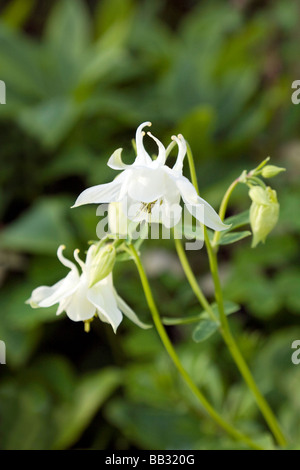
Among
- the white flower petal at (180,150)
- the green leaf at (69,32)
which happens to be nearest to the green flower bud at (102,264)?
the white flower petal at (180,150)

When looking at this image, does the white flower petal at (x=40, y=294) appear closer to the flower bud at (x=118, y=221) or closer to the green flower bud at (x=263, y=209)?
the flower bud at (x=118, y=221)

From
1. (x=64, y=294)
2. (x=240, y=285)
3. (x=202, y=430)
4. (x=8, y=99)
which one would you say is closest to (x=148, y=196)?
(x=64, y=294)

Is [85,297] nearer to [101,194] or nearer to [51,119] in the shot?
[101,194]

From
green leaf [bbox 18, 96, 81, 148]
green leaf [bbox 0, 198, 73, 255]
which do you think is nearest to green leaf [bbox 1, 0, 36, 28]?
green leaf [bbox 18, 96, 81, 148]

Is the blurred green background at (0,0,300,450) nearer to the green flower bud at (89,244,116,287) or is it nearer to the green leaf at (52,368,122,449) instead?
the green leaf at (52,368,122,449)

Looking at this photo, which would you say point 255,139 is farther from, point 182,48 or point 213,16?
point 213,16

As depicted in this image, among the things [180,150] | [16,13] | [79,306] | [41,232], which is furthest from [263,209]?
[16,13]
